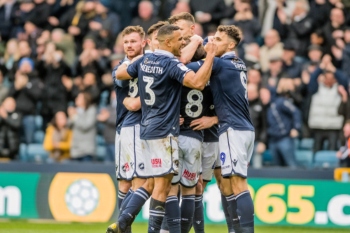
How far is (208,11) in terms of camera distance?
19.7 meters

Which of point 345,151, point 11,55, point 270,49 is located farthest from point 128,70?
point 11,55

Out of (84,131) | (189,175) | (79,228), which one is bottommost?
(79,228)

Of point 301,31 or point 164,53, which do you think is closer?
point 164,53

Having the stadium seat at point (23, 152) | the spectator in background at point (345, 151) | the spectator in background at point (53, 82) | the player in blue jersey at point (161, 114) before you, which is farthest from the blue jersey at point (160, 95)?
the stadium seat at point (23, 152)

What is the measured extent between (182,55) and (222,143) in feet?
4.04

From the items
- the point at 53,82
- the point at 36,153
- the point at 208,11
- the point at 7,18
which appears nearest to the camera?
the point at 36,153

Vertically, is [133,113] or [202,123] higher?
[133,113]

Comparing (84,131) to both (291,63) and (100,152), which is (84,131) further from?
(291,63)

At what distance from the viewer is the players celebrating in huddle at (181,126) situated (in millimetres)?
10820

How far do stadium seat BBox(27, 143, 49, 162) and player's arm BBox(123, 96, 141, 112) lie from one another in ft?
25.1

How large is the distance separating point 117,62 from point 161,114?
8.43 meters

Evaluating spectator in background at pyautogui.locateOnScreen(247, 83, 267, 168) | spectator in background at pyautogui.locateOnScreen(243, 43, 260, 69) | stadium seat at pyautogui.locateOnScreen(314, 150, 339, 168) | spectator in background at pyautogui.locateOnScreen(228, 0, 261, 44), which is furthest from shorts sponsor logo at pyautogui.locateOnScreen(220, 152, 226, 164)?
spectator in background at pyautogui.locateOnScreen(228, 0, 261, 44)

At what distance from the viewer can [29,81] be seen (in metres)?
19.3

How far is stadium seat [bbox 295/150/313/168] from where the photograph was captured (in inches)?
701
